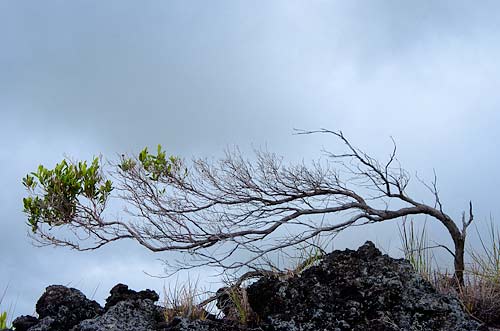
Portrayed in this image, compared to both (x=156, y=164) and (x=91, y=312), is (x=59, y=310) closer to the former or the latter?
(x=91, y=312)

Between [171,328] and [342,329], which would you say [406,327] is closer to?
[342,329]

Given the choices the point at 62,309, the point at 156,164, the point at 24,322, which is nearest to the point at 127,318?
the point at 62,309

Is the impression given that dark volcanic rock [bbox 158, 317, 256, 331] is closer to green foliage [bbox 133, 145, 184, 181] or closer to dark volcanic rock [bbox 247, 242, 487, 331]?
dark volcanic rock [bbox 247, 242, 487, 331]

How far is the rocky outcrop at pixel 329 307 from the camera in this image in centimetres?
458

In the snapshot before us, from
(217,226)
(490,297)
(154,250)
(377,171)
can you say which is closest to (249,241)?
(217,226)

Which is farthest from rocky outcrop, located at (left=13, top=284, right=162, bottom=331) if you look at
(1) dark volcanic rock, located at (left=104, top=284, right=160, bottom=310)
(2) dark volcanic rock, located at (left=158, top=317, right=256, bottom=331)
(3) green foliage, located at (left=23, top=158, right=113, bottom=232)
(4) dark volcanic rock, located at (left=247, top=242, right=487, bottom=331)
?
(3) green foliage, located at (left=23, top=158, right=113, bottom=232)

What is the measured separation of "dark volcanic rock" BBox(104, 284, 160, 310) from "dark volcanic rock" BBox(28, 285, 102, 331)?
0.10m

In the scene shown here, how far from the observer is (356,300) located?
4.65 metres

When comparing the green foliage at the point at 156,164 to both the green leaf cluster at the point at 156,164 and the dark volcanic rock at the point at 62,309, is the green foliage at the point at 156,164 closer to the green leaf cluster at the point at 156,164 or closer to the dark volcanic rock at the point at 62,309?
the green leaf cluster at the point at 156,164

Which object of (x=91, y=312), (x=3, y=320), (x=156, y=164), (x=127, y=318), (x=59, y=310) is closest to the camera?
(x=127, y=318)

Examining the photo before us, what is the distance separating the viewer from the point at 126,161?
10578mm

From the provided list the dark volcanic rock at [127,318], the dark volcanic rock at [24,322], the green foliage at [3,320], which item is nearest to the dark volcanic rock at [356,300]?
the dark volcanic rock at [127,318]

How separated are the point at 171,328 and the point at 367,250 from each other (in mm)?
1606

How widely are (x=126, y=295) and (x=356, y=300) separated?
1844mm
